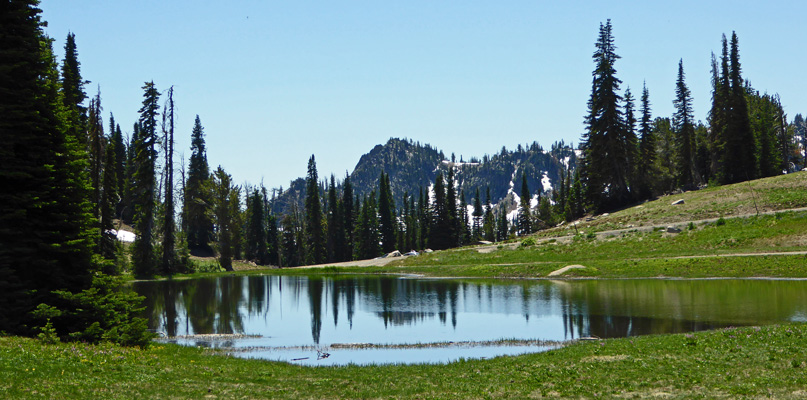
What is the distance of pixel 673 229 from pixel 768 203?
40.6ft

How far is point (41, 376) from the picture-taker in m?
14.6

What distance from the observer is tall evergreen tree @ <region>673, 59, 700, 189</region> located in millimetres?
98750

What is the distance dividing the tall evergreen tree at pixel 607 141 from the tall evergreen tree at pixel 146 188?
207 feet

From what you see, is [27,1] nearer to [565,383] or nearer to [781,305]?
[565,383]

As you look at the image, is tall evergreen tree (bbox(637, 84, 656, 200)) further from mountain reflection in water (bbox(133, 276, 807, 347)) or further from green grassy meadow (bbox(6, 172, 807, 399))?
green grassy meadow (bbox(6, 172, 807, 399))

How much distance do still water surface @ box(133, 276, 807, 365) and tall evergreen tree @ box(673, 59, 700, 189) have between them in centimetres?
5915

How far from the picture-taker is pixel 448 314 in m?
38.7

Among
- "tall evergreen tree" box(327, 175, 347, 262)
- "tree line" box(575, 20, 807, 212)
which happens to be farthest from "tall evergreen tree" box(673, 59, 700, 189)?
"tall evergreen tree" box(327, 175, 347, 262)

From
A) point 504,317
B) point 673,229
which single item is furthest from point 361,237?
point 504,317

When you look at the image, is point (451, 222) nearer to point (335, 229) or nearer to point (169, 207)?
point (335, 229)

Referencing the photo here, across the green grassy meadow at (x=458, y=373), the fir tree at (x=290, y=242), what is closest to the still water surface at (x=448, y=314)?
the green grassy meadow at (x=458, y=373)

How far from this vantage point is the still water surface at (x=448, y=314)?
27938 mm

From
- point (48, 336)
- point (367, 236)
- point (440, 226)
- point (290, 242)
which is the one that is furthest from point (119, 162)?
point (48, 336)

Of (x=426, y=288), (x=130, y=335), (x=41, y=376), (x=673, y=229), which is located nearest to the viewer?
(x=41, y=376)
